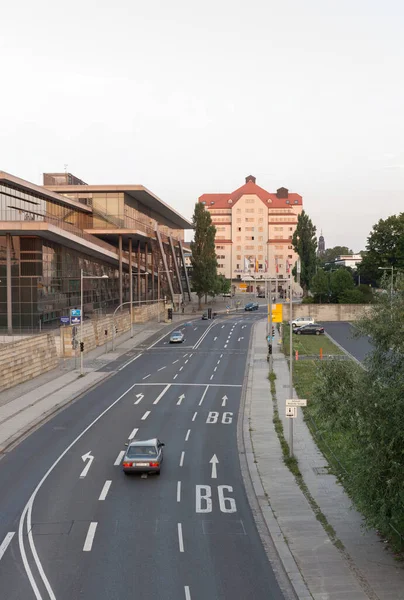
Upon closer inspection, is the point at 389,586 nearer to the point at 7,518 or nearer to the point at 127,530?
the point at 127,530

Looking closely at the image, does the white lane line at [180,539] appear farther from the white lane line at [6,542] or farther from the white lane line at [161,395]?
the white lane line at [161,395]

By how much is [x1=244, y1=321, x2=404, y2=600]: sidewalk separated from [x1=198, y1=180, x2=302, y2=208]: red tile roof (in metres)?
149

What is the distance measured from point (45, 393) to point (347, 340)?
41.1 meters

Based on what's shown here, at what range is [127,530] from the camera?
19125 mm

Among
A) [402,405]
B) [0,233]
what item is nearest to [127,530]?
Answer: [402,405]

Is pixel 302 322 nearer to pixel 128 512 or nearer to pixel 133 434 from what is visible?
pixel 133 434

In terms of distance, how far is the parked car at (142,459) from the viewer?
2467 cm

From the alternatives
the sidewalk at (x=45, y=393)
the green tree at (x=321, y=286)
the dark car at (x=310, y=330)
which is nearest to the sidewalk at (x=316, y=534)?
the sidewalk at (x=45, y=393)

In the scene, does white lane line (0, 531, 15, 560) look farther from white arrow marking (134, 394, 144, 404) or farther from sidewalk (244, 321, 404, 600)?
white arrow marking (134, 394, 144, 404)

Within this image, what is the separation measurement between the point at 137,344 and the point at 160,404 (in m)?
32.8

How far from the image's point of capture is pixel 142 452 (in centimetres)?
2538

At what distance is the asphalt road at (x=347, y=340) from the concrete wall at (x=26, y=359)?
87.7ft

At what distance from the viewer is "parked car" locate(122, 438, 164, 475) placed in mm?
24672

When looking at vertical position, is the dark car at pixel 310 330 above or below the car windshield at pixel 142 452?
above
